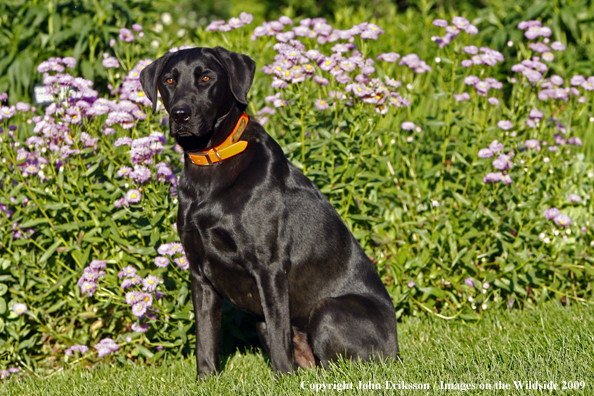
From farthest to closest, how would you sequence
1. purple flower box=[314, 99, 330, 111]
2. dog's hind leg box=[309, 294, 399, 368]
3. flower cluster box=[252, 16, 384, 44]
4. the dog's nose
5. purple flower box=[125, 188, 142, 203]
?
flower cluster box=[252, 16, 384, 44] < purple flower box=[314, 99, 330, 111] < purple flower box=[125, 188, 142, 203] < dog's hind leg box=[309, 294, 399, 368] < the dog's nose

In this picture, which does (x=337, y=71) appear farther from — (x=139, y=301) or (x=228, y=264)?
(x=139, y=301)

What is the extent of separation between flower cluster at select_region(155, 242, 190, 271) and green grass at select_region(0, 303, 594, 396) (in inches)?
24.6

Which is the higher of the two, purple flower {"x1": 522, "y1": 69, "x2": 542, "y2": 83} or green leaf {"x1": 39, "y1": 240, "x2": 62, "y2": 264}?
purple flower {"x1": 522, "y1": 69, "x2": 542, "y2": 83}

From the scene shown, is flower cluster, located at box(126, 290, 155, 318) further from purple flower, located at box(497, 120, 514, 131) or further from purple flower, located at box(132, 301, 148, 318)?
purple flower, located at box(497, 120, 514, 131)

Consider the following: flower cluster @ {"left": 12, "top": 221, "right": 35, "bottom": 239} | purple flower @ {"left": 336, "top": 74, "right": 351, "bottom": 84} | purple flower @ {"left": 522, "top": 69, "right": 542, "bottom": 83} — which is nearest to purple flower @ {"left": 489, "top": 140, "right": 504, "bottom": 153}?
purple flower @ {"left": 522, "top": 69, "right": 542, "bottom": 83}

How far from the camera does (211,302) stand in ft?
10.1

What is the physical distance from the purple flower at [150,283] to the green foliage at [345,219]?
0.33 ft

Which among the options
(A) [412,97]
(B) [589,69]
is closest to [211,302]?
(A) [412,97]

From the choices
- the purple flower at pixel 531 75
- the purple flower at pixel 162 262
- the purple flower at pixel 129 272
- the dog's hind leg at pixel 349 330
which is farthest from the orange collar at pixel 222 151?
the purple flower at pixel 531 75

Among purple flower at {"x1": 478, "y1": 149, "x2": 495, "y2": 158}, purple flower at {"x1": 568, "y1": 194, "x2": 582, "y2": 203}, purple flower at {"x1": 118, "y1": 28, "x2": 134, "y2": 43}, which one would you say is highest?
purple flower at {"x1": 118, "y1": 28, "x2": 134, "y2": 43}

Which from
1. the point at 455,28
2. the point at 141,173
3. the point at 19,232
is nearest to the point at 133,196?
the point at 141,173

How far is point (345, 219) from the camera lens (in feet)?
12.9

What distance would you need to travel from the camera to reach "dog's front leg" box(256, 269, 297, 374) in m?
2.84

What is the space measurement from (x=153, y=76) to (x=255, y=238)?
109 cm
